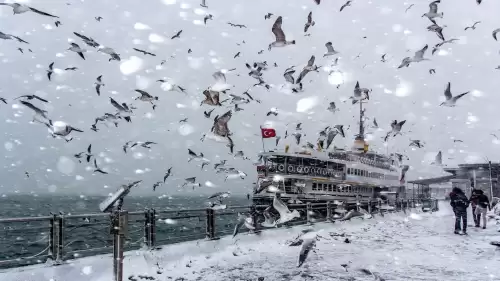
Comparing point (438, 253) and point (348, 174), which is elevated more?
point (348, 174)

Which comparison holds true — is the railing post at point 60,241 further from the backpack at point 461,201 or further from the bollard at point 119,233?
the backpack at point 461,201

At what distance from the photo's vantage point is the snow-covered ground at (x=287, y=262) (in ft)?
25.3

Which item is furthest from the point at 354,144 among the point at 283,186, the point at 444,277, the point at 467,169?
the point at 444,277

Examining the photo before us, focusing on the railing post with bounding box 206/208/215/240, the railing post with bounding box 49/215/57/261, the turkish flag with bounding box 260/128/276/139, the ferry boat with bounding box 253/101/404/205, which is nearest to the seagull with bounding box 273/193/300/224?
the railing post with bounding box 206/208/215/240

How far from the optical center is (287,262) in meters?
9.32

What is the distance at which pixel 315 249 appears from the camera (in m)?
11.1

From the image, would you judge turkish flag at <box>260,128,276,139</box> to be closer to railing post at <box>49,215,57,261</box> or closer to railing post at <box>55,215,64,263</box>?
railing post at <box>55,215,64,263</box>

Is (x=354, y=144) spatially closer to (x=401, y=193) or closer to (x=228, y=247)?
(x=401, y=193)

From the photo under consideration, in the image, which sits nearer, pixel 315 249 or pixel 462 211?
pixel 315 249

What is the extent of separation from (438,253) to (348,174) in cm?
2738

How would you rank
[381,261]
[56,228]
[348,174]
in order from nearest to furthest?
[56,228], [381,261], [348,174]

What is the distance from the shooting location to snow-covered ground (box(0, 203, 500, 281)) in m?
7.71

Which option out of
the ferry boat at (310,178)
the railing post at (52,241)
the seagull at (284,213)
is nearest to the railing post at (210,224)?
the seagull at (284,213)

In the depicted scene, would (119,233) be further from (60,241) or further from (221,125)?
(221,125)
